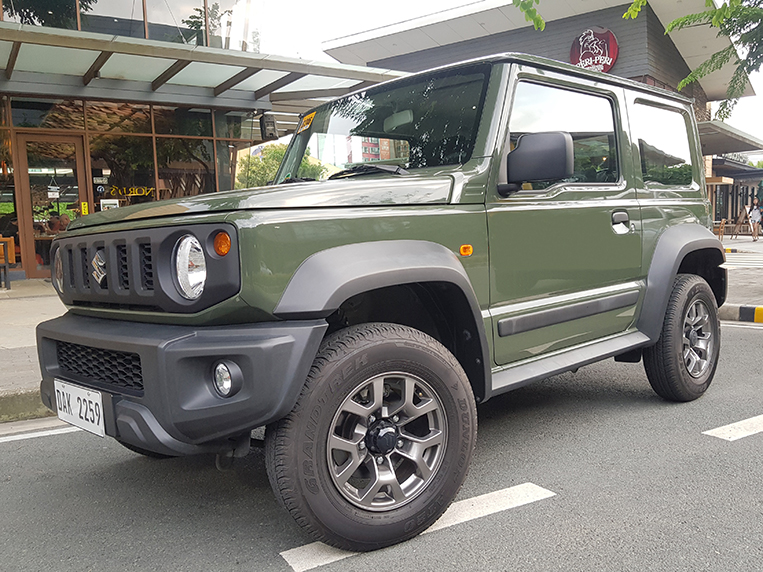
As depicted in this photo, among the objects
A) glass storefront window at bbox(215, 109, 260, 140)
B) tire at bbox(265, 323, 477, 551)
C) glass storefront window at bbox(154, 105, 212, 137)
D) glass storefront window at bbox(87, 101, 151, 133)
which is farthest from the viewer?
glass storefront window at bbox(215, 109, 260, 140)

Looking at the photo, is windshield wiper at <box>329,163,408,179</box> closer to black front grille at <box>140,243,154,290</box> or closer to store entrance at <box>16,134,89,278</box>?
black front grille at <box>140,243,154,290</box>

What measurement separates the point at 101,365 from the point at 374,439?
105cm

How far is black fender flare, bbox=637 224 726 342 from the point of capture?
12.1ft

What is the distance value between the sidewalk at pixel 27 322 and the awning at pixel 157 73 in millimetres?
3470

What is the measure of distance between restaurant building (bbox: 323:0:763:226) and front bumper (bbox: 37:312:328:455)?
59.5 ft

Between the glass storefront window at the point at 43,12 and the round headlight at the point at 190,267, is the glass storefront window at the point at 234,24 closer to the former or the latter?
the glass storefront window at the point at 43,12

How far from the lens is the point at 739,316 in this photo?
24.4 ft

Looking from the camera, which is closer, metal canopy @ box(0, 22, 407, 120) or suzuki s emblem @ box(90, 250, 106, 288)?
suzuki s emblem @ box(90, 250, 106, 288)

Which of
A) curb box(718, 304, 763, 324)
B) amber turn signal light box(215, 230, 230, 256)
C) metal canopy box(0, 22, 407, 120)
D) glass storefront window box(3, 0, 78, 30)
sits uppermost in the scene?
glass storefront window box(3, 0, 78, 30)

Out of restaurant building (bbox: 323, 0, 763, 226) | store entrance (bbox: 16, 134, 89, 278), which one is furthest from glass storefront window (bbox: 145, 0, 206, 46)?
restaurant building (bbox: 323, 0, 763, 226)

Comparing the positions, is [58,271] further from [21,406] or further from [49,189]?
[49,189]

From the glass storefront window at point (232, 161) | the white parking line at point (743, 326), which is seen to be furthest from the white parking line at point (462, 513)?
the glass storefront window at point (232, 161)

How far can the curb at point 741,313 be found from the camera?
7246mm

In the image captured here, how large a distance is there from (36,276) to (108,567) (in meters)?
10.9
